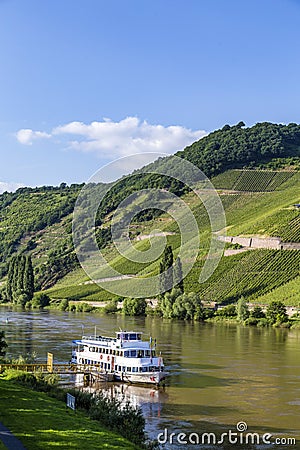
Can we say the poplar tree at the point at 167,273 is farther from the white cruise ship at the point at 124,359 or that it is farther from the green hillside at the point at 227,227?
the white cruise ship at the point at 124,359

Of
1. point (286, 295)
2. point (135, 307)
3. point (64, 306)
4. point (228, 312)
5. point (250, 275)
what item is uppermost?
point (250, 275)

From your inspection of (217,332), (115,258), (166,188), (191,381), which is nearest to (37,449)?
(191,381)

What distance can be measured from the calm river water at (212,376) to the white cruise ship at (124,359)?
0.98 m

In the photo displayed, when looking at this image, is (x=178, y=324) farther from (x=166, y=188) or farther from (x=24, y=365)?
(x=166, y=188)

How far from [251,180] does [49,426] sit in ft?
457

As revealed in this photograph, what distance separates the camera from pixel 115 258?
438 ft

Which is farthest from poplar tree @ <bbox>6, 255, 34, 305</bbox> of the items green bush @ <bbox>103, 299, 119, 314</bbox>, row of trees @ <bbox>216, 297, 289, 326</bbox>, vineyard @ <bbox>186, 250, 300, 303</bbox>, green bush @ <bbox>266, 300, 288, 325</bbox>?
green bush @ <bbox>266, 300, 288, 325</bbox>

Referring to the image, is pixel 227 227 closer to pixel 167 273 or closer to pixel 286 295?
pixel 167 273

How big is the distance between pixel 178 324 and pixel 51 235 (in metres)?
113

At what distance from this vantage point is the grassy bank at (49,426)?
18422mm

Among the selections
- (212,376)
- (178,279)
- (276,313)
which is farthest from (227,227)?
(212,376)

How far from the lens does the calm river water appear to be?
28.8m

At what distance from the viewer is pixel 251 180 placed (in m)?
156

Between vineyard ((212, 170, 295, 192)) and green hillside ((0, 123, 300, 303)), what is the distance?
232 mm
